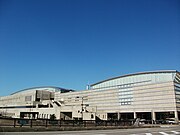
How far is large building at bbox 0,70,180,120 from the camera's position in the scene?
80750mm

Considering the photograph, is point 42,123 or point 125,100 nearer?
point 42,123

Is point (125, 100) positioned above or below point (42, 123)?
above

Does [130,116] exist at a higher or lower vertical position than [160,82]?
lower

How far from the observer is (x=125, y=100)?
94688 millimetres

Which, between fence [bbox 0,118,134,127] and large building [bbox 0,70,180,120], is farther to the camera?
large building [bbox 0,70,180,120]

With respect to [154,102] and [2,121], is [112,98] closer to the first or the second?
[154,102]

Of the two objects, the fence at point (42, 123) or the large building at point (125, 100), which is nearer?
the fence at point (42, 123)

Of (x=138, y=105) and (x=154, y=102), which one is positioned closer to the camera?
(x=154, y=102)

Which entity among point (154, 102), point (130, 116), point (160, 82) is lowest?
point (130, 116)

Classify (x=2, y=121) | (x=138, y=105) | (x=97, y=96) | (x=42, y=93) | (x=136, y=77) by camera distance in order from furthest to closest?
(x=42, y=93) → (x=97, y=96) → (x=136, y=77) → (x=138, y=105) → (x=2, y=121)

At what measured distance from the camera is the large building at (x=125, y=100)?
265 ft

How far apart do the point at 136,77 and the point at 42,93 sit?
188 feet

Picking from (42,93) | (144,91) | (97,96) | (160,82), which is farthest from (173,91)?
(42,93)

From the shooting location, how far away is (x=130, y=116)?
327ft
